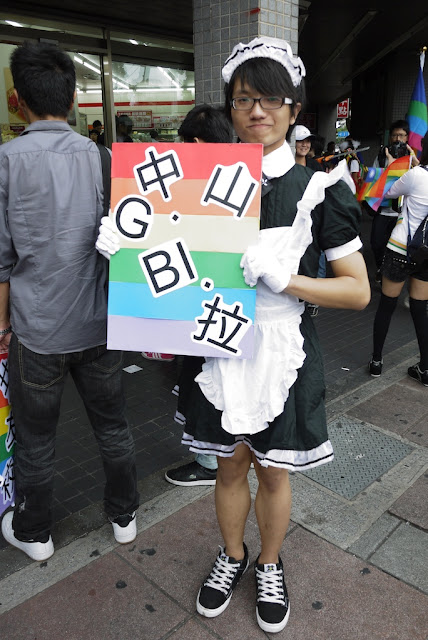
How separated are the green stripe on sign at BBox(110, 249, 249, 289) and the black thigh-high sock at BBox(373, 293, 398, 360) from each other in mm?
2873

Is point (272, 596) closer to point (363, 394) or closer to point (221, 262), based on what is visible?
point (221, 262)

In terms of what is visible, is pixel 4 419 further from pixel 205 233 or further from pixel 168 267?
pixel 205 233

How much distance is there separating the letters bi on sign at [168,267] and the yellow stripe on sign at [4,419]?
3.11 feet

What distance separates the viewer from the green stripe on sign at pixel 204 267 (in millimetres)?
1685

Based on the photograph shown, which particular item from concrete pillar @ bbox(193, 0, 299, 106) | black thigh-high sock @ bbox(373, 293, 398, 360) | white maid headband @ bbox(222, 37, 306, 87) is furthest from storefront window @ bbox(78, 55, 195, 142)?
white maid headband @ bbox(222, 37, 306, 87)

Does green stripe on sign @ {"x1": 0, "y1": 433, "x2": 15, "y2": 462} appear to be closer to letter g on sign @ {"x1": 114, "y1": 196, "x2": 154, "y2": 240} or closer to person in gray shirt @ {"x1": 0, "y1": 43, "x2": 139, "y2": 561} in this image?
person in gray shirt @ {"x1": 0, "y1": 43, "x2": 139, "y2": 561}

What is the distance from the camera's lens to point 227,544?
7.06 feet

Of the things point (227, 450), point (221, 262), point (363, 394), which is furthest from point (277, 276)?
point (363, 394)

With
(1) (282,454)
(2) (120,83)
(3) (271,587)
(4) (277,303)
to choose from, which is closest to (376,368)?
(3) (271,587)

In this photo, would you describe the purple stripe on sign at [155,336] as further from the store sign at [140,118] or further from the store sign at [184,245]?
the store sign at [140,118]

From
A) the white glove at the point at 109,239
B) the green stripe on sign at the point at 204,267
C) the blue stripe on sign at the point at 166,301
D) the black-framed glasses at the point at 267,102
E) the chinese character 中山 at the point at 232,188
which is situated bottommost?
the blue stripe on sign at the point at 166,301

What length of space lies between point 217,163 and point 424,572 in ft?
6.30

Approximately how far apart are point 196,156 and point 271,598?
1647 mm

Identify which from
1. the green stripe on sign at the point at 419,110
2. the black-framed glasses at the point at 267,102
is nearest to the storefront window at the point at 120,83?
the green stripe on sign at the point at 419,110
